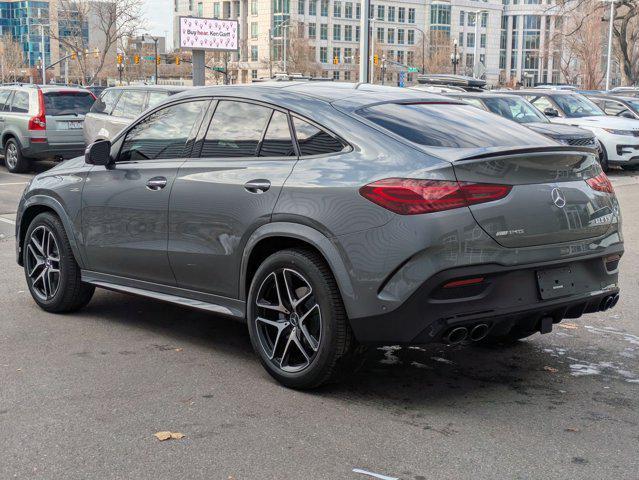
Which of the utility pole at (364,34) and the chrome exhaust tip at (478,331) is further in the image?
the utility pole at (364,34)

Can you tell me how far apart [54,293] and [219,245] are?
1989 mm

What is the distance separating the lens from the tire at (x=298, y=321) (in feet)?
15.7

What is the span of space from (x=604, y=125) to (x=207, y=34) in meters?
28.6

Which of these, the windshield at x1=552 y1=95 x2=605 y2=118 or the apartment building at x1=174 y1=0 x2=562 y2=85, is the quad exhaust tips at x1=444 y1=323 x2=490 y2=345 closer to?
the windshield at x1=552 y1=95 x2=605 y2=118

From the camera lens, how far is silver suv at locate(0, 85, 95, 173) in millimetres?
19078

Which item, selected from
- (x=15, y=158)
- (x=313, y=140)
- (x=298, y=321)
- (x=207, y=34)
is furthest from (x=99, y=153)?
(x=207, y=34)

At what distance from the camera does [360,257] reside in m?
4.64

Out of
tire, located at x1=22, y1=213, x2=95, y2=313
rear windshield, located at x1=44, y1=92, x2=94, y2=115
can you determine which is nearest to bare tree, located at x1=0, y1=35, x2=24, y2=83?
rear windshield, located at x1=44, y1=92, x2=94, y2=115

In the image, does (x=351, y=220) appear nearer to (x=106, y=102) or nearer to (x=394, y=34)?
(x=106, y=102)

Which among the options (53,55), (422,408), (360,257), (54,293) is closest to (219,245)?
(360,257)

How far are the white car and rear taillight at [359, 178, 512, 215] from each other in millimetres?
15723

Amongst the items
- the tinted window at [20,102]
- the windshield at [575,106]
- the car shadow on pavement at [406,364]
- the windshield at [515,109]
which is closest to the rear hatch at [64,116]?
the tinted window at [20,102]

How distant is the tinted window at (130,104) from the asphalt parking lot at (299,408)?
10281 millimetres

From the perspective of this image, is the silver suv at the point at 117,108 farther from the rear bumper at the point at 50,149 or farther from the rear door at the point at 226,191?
the rear door at the point at 226,191
